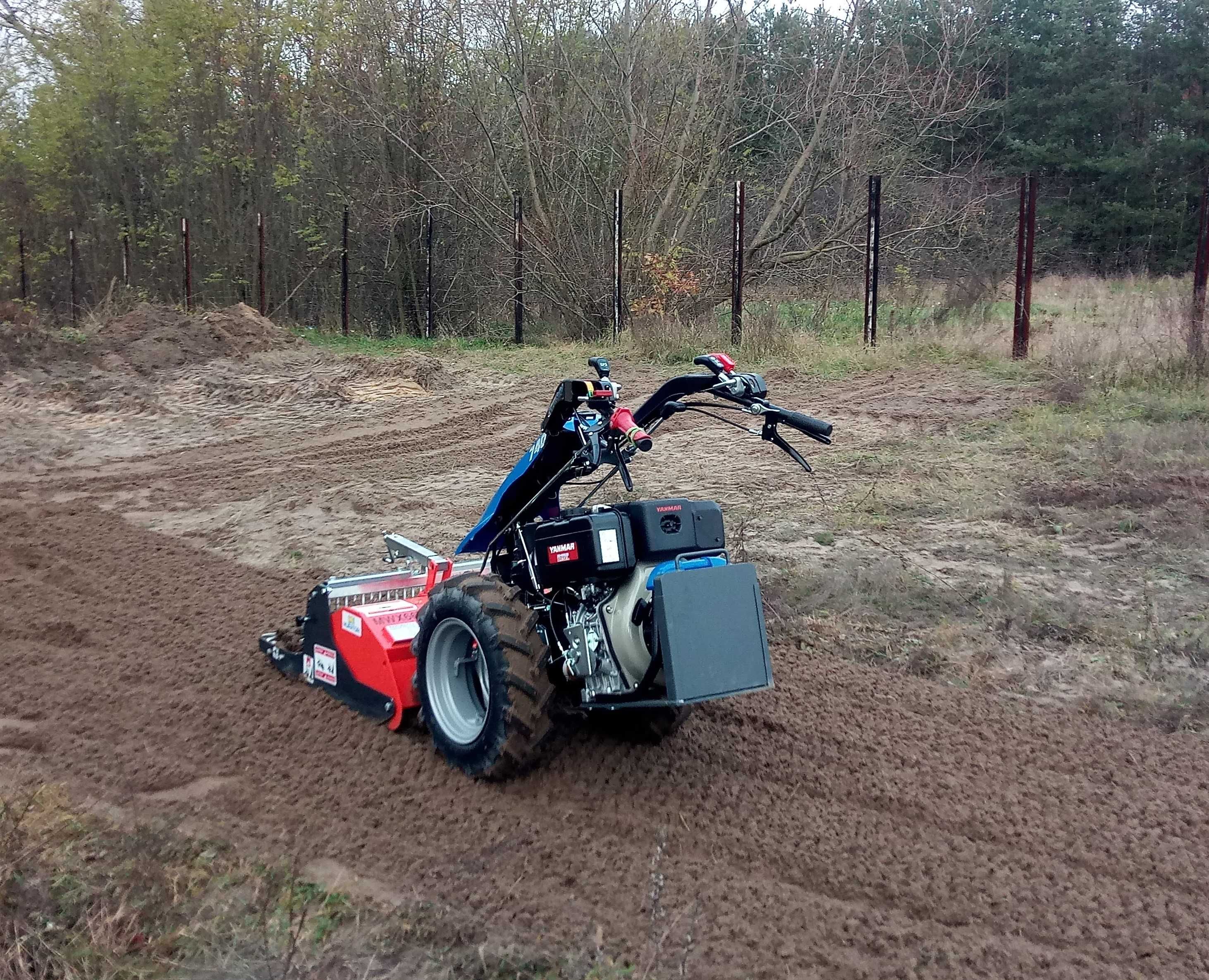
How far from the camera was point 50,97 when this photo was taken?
29234 mm

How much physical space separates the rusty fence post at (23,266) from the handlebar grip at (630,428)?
29068mm

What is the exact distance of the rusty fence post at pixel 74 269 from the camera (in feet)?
90.5

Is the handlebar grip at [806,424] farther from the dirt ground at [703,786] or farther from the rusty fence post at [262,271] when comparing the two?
the rusty fence post at [262,271]

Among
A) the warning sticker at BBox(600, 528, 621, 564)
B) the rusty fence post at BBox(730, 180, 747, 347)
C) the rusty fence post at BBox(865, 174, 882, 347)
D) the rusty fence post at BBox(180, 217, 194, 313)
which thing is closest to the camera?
the warning sticker at BBox(600, 528, 621, 564)

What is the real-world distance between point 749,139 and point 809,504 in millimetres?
12577

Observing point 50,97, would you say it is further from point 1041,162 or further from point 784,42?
point 1041,162

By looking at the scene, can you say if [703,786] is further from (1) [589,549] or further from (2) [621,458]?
(2) [621,458]

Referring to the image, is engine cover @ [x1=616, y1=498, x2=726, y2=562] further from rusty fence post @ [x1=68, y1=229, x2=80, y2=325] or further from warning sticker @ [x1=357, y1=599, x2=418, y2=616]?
rusty fence post @ [x1=68, y1=229, x2=80, y2=325]

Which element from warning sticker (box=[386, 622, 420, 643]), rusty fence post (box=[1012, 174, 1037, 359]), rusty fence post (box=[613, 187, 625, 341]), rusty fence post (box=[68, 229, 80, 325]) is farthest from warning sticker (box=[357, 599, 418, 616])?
rusty fence post (box=[68, 229, 80, 325])

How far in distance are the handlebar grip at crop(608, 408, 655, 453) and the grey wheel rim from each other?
108 centimetres

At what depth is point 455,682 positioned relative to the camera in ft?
14.8

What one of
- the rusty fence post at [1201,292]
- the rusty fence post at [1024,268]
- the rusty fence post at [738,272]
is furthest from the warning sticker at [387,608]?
the rusty fence post at [738,272]

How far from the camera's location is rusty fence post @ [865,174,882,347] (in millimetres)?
12961

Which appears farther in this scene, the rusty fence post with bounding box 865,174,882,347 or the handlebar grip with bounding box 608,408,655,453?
the rusty fence post with bounding box 865,174,882,347
